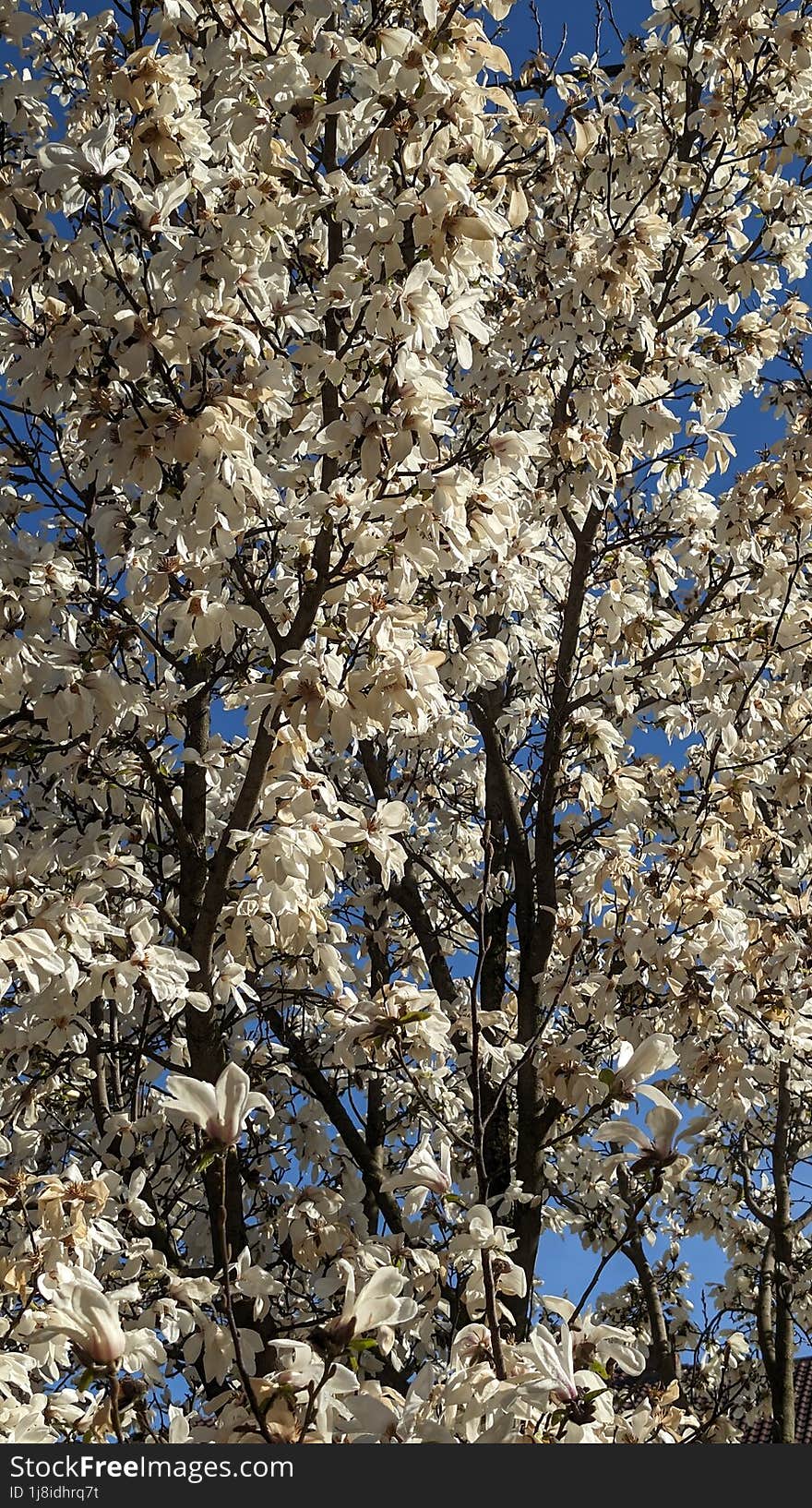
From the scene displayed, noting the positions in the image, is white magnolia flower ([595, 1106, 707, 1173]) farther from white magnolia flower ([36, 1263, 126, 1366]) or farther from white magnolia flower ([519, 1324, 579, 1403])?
white magnolia flower ([36, 1263, 126, 1366])

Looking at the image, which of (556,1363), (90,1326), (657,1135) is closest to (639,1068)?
(657,1135)

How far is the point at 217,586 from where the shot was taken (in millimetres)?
4031

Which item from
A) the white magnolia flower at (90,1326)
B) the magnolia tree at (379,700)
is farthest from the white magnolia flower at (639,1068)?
the white magnolia flower at (90,1326)

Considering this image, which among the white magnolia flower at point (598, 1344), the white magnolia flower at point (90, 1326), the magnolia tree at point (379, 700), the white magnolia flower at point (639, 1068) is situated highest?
the magnolia tree at point (379, 700)

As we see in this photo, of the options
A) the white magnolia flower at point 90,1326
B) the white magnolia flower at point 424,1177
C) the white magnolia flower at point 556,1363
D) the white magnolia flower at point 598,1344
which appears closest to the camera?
the white magnolia flower at point 90,1326

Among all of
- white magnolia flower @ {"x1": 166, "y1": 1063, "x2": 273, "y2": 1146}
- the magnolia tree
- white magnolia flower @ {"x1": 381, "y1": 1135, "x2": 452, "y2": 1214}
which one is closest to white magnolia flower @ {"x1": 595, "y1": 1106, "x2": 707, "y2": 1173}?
the magnolia tree

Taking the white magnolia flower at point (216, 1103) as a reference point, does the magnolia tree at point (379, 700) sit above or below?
above

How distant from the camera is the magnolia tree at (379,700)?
10.4 ft

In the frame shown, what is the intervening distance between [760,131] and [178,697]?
12.6 feet

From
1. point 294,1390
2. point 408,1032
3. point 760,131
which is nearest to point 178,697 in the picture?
point 408,1032

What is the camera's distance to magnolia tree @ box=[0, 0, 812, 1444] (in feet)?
10.4

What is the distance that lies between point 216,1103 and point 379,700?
1506mm

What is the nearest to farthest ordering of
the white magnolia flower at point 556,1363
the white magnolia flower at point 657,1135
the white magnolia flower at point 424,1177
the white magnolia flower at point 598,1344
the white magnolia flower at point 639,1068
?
the white magnolia flower at point 657,1135 < the white magnolia flower at point 556,1363 < the white magnolia flower at point 639,1068 < the white magnolia flower at point 598,1344 < the white magnolia flower at point 424,1177

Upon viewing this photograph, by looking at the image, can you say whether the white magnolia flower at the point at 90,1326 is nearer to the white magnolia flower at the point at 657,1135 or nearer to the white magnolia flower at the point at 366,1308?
the white magnolia flower at the point at 366,1308
